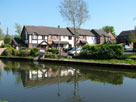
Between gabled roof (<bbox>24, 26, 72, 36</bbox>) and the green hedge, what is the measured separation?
74.6 feet

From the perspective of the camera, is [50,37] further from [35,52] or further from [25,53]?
[35,52]

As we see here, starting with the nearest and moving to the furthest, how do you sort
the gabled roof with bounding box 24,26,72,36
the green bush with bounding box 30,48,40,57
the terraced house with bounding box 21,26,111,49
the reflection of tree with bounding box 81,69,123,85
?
the reflection of tree with bounding box 81,69,123,85 → the green bush with bounding box 30,48,40,57 → the terraced house with bounding box 21,26,111,49 → the gabled roof with bounding box 24,26,72,36

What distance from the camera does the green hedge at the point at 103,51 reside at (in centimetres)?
2639

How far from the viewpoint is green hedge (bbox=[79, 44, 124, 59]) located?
26391 millimetres

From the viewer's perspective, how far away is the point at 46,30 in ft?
174

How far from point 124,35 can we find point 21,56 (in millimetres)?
42976

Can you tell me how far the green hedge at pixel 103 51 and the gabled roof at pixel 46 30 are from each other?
22748mm

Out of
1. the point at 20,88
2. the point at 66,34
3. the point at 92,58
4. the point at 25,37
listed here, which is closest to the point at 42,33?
the point at 25,37

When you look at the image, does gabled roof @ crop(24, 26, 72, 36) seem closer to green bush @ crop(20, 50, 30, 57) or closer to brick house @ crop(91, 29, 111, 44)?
green bush @ crop(20, 50, 30, 57)

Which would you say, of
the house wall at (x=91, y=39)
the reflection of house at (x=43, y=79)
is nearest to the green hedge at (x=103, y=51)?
the reflection of house at (x=43, y=79)

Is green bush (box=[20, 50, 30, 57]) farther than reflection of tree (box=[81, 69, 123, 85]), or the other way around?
green bush (box=[20, 50, 30, 57])

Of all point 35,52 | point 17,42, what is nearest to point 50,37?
point 17,42

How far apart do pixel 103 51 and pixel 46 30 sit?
29.3 metres

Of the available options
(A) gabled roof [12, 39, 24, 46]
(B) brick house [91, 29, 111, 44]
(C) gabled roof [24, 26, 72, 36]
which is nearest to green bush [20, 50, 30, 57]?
(C) gabled roof [24, 26, 72, 36]
